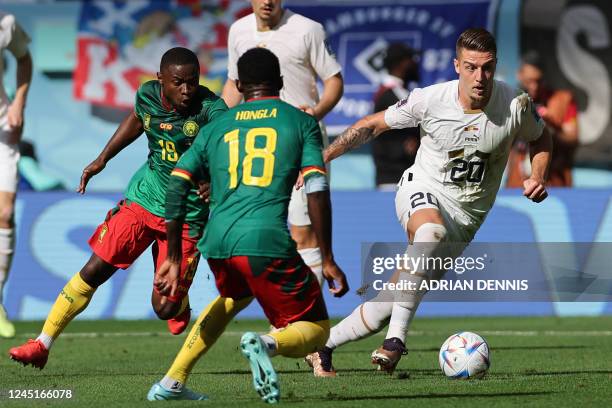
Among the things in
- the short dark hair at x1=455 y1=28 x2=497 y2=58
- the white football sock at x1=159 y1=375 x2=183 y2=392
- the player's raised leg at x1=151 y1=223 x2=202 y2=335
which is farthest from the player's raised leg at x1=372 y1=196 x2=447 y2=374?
the white football sock at x1=159 y1=375 x2=183 y2=392

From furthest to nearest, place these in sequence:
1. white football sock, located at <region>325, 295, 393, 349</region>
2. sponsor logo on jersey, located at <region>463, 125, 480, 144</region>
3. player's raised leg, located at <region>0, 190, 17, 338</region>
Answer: player's raised leg, located at <region>0, 190, 17, 338</region>, white football sock, located at <region>325, 295, 393, 349</region>, sponsor logo on jersey, located at <region>463, 125, 480, 144</region>

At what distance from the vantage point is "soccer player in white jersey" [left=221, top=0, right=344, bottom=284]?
34.1ft

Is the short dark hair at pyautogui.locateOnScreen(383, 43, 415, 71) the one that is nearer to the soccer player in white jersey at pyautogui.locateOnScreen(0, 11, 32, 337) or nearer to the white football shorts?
the soccer player in white jersey at pyautogui.locateOnScreen(0, 11, 32, 337)

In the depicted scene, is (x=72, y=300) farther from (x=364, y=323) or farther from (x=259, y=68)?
(x=259, y=68)

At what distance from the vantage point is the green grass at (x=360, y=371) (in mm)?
7336

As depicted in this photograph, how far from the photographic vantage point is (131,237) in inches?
348

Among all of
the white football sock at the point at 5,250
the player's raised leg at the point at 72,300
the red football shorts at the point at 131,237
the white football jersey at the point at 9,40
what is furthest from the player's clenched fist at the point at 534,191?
the white football jersey at the point at 9,40

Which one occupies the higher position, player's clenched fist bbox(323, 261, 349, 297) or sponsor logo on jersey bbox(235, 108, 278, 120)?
sponsor logo on jersey bbox(235, 108, 278, 120)

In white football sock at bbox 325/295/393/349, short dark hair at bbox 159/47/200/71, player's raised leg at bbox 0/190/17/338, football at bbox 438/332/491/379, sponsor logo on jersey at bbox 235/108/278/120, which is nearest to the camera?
sponsor logo on jersey at bbox 235/108/278/120

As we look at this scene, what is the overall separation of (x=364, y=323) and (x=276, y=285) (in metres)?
2.22

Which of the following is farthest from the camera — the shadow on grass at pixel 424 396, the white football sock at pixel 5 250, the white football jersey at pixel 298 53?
the white football sock at pixel 5 250

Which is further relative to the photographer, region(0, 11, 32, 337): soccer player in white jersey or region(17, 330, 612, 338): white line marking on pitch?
region(17, 330, 612, 338): white line marking on pitch

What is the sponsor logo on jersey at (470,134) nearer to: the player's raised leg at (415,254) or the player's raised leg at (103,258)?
the player's raised leg at (415,254)

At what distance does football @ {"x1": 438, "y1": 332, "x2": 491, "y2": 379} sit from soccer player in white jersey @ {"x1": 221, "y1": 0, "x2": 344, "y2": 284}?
85.1 inches
